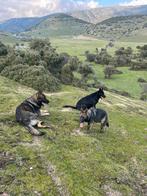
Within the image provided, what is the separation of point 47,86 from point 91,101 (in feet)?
73.4

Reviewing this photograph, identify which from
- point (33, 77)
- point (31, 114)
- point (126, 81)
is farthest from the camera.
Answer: point (126, 81)

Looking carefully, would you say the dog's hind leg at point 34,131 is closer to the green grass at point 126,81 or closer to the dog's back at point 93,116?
the dog's back at point 93,116

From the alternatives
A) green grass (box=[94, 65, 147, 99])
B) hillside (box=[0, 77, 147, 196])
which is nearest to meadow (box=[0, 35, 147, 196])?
hillside (box=[0, 77, 147, 196])

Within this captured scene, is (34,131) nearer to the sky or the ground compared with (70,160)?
nearer to the sky

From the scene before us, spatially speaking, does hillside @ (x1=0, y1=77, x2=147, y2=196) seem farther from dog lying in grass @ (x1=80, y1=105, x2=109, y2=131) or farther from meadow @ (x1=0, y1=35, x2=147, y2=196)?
dog lying in grass @ (x1=80, y1=105, x2=109, y2=131)

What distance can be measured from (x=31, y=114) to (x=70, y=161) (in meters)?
4.76

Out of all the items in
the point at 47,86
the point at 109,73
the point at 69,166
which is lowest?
the point at 109,73

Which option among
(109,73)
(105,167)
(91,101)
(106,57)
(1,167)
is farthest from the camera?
(106,57)

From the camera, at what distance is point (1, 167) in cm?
1458

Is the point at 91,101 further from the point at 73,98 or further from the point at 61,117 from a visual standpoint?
the point at 73,98

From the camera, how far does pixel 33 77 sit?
45.7 meters

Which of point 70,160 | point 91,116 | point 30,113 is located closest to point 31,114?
point 30,113

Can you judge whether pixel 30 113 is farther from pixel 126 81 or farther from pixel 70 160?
pixel 126 81

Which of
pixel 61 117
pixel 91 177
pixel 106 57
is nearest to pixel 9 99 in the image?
pixel 61 117
